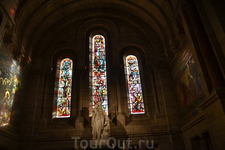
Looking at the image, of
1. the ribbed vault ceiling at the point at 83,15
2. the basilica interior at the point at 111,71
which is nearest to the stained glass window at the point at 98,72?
the basilica interior at the point at 111,71

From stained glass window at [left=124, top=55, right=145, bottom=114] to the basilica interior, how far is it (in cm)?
6

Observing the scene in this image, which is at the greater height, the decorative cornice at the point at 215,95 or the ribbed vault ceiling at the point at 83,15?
the ribbed vault ceiling at the point at 83,15

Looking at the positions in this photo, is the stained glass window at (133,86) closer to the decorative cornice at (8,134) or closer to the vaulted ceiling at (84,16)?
the vaulted ceiling at (84,16)

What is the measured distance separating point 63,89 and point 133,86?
4238mm

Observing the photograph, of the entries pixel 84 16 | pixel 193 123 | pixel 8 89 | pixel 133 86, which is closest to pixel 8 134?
pixel 8 89

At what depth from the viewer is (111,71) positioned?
40.7ft

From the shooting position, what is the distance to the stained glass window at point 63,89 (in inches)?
460

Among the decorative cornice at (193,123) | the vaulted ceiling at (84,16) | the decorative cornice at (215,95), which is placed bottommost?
the decorative cornice at (193,123)

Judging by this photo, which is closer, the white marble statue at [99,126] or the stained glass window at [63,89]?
the white marble statue at [99,126]

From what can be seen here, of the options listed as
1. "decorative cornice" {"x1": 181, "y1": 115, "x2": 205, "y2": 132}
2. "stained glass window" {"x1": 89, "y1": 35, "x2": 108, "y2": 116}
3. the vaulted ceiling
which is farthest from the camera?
"stained glass window" {"x1": 89, "y1": 35, "x2": 108, "y2": 116}

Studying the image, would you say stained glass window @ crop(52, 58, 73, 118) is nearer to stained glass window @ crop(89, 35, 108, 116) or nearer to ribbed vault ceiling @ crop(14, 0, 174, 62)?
stained glass window @ crop(89, 35, 108, 116)

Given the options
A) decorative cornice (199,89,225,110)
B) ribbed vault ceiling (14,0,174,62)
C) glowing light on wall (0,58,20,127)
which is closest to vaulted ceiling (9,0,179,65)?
ribbed vault ceiling (14,0,174,62)

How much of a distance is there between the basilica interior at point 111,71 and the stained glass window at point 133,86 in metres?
0.06

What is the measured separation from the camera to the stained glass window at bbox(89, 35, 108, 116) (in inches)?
470
